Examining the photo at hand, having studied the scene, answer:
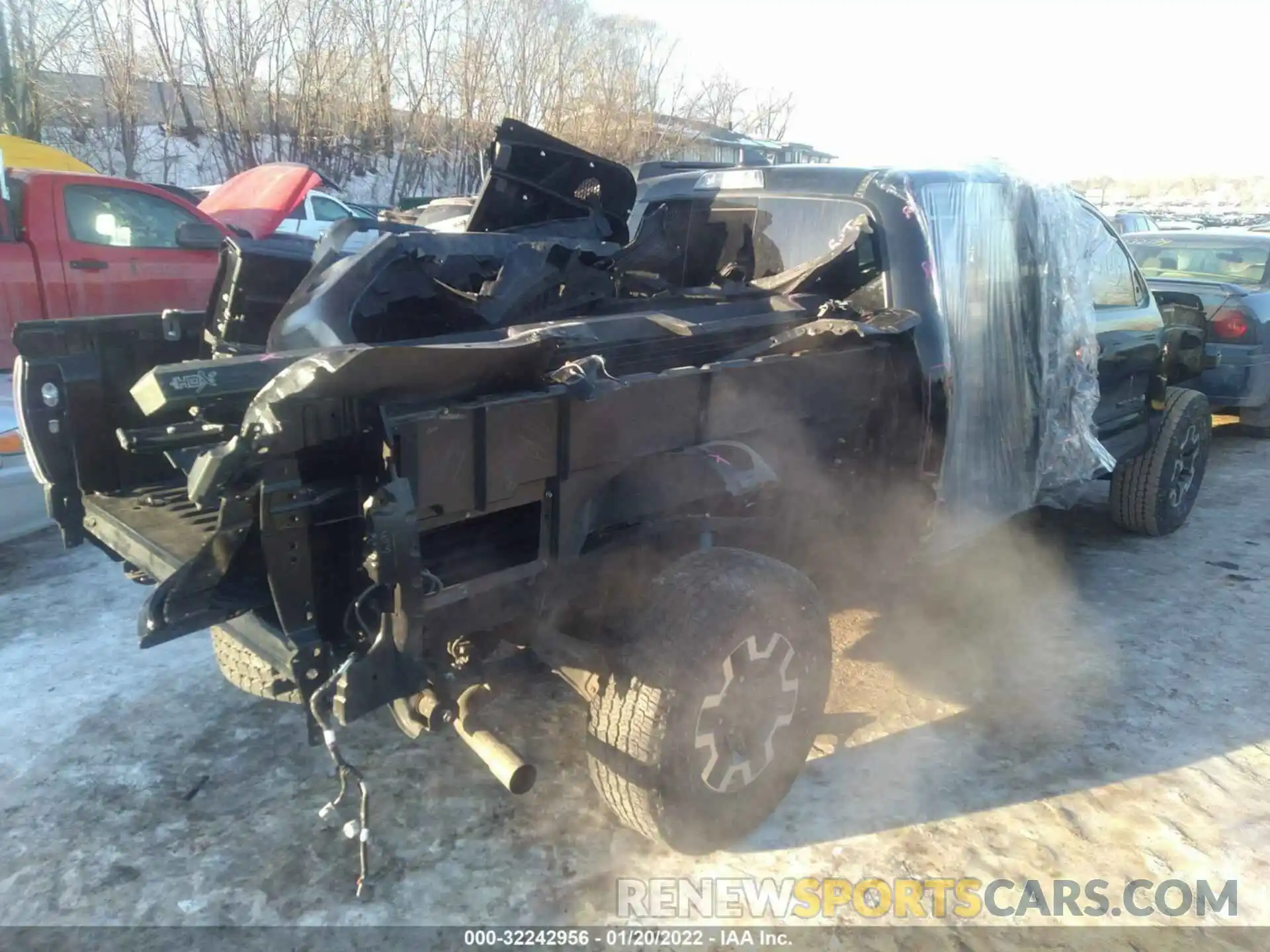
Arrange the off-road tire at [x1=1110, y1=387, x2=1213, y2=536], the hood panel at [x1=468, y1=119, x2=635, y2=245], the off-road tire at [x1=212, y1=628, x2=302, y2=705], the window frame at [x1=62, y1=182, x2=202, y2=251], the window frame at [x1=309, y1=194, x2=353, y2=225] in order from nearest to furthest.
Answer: the off-road tire at [x1=212, y1=628, x2=302, y2=705], the hood panel at [x1=468, y1=119, x2=635, y2=245], the off-road tire at [x1=1110, y1=387, x2=1213, y2=536], the window frame at [x1=62, y1=182, x2=202, y2=251], the window frame at [x1=309, y1=194, x2=353, y2=225]

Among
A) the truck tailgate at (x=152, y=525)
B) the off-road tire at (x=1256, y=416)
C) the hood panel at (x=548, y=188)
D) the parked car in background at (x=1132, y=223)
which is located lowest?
the off-road tire at (x=1256, y=416)

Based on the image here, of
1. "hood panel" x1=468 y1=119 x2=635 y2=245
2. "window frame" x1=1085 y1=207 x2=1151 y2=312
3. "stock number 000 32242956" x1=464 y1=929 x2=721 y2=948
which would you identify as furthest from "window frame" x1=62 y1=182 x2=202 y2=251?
"window frame" x1=1085 y1=207 x2=1151 y2=312

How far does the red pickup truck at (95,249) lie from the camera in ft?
21.4

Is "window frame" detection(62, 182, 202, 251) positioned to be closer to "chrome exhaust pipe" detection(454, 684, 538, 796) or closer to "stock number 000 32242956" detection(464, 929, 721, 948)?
"chrome exhaust pipe" detection(454, 684, 538, 796)

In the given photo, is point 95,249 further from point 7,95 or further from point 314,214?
point 7,95

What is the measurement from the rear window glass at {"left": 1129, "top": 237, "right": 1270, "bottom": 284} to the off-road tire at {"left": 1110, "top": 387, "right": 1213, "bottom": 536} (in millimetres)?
2985

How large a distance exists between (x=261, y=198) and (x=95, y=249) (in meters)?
4.50

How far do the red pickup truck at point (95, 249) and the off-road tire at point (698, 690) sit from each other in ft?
16.9

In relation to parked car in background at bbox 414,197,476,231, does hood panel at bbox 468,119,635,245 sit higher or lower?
higher

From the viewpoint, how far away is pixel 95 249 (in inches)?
272
